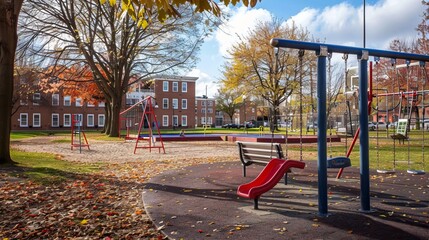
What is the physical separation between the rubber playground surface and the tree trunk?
5.21m

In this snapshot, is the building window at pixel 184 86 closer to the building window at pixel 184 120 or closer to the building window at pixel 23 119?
the building window at pixel 184 120

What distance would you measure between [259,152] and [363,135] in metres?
3.17

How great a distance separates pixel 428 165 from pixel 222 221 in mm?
9488

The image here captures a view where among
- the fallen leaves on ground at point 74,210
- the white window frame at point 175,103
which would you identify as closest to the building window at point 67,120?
the white window frame at point 175,103

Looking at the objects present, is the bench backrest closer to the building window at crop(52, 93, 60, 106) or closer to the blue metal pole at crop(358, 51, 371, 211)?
the blue metal pole at crop(358, 51, 371, 211)

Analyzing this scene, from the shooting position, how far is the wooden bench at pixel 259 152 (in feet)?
26.6

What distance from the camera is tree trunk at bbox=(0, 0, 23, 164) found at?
1086 centimetres

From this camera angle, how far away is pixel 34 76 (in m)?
28.1

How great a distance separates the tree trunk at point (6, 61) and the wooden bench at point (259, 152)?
6.89 meters

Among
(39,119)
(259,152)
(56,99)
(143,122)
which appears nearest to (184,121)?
(56,99)

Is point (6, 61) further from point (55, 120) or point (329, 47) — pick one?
point (55, 120)

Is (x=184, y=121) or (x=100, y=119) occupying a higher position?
(x=100, y=119)

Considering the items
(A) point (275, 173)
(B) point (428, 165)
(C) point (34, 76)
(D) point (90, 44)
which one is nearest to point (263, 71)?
(D) point (90, 44)

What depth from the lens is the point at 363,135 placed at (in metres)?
5.69
